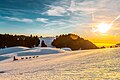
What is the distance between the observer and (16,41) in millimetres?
101688

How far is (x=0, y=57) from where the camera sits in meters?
47.8

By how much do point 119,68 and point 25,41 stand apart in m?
88.6

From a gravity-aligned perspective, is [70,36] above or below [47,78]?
above

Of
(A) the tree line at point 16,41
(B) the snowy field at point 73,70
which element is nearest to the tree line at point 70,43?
(A) the tree line at point 16,41

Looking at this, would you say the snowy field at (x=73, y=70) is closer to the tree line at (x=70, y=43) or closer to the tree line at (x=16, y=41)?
the tree line at (x=16, y=41)

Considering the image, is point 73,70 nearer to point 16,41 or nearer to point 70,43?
point 70,43

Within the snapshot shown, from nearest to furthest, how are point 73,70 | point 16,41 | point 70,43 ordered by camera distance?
point 73,70
point 70,43
point 16,41

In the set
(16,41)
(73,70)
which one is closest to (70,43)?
(16,41)

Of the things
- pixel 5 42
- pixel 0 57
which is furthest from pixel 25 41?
pixel 0 57

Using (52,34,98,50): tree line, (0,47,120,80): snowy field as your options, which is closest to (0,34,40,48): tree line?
(52,34,98,50): tree line

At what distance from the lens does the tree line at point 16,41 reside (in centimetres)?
9638

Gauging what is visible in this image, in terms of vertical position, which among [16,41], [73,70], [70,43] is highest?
[16,41]

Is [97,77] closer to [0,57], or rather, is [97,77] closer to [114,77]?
[114,77]

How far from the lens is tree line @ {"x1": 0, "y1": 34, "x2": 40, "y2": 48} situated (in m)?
96.4
